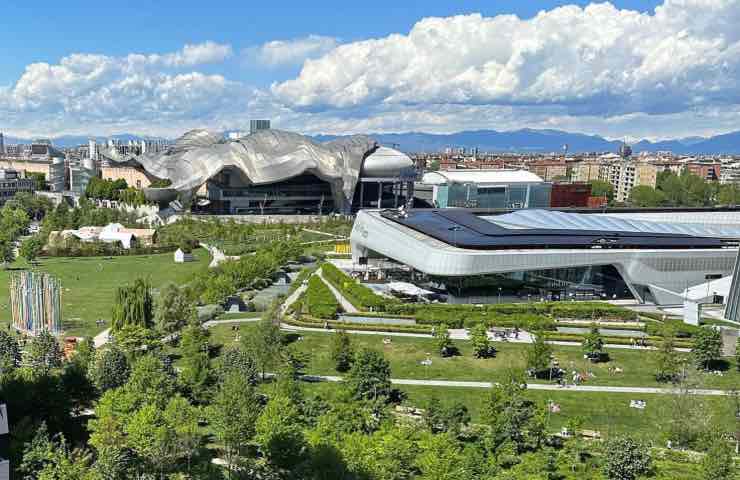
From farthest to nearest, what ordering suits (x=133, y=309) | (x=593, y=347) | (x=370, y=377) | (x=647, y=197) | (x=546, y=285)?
(x=647, y=197)
(x=546, y=285)
(x=133, y=309)
(x=593, y=347)
(x=370, y=377)

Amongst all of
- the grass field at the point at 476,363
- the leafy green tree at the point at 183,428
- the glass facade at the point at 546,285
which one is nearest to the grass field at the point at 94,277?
the grass field at the point at 476,363

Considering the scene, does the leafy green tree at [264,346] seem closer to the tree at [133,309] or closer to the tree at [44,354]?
the tree at [133,309]

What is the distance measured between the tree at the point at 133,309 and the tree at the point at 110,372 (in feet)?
27.7

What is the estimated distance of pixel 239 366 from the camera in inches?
1222

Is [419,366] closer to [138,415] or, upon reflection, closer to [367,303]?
[367,303]

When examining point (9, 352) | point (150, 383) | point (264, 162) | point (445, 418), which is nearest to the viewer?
point (445, 418)

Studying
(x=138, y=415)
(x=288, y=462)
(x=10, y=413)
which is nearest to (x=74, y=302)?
(x=10, y=413)

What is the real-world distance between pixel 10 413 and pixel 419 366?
2055 cm


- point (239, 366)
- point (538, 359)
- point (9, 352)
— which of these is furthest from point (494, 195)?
point (9, 352)

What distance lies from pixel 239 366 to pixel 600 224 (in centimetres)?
4126

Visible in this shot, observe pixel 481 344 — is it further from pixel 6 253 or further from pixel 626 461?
pixel 6 253

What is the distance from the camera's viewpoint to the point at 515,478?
Answer: 2208 cm

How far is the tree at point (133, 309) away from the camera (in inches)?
1549

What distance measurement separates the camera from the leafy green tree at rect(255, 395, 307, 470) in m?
22.8
